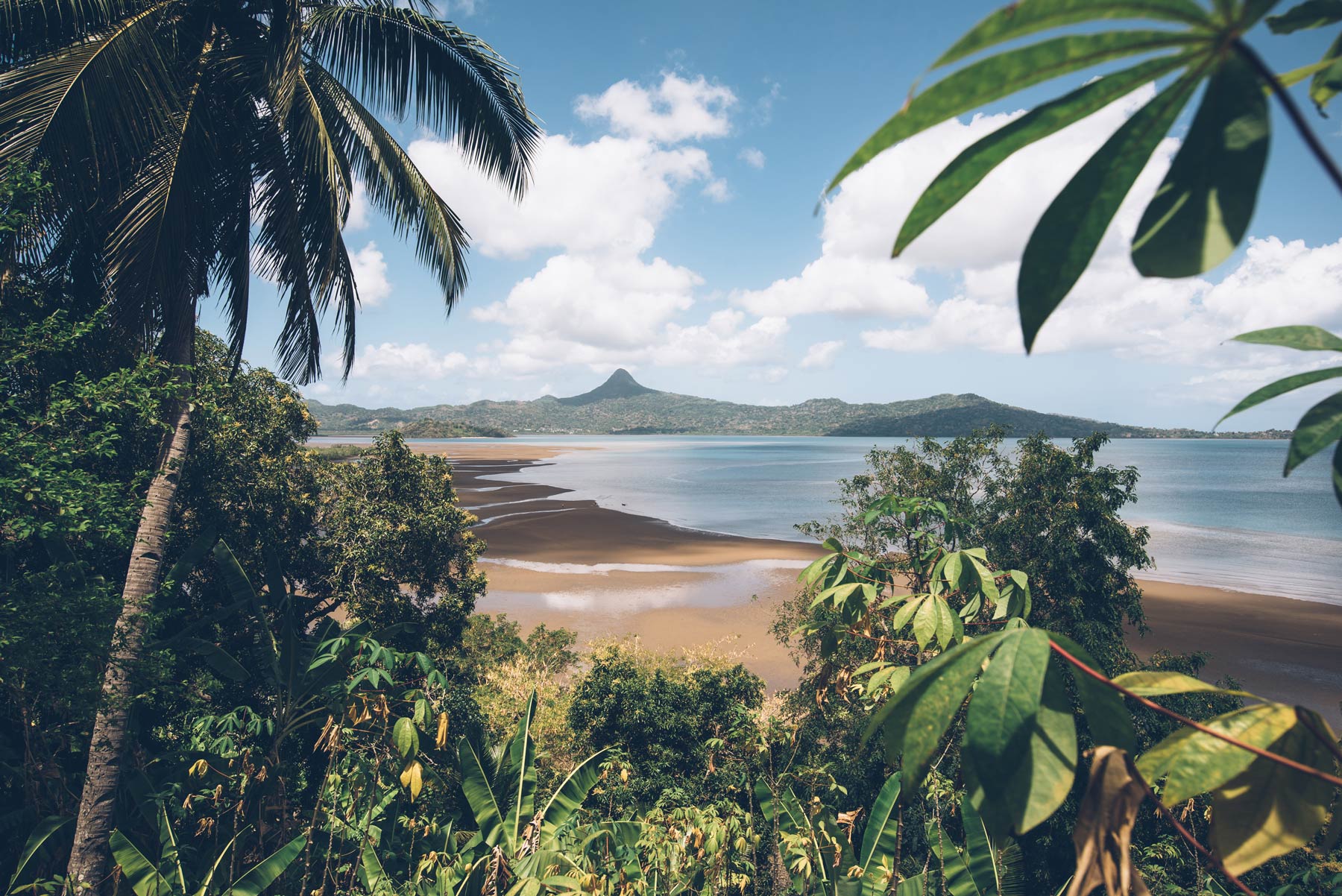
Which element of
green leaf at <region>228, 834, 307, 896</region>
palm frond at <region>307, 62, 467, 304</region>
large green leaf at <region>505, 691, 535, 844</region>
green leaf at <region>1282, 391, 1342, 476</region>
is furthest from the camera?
palm frond at <region>307, 62, 467, 304</region>

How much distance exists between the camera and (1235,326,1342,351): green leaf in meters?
0.70

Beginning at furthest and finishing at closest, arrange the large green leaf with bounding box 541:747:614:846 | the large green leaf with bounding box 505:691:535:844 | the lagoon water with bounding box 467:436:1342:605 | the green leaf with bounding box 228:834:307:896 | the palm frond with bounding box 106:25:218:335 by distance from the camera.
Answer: the lagoon water with bounding box 467:436:1342:605, the palm frond with bounding box 106:25:218:335, the large green leaf with bounding box 541:747:614:846, the large green leaf with bounding box 505:691:535:844, the green leaf with bounding box 228:834:307:896

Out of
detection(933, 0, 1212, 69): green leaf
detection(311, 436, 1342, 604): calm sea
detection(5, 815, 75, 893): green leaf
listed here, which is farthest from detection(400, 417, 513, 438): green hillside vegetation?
detection(933, 0, 1212, 69): green leaf

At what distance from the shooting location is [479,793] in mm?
4199

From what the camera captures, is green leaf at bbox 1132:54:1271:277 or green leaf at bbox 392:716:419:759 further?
green leaf at bbox 392:716:419:759

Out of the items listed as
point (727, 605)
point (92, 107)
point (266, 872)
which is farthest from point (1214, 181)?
point (727, 605)

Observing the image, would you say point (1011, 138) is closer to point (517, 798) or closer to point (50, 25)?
point (517, 798)

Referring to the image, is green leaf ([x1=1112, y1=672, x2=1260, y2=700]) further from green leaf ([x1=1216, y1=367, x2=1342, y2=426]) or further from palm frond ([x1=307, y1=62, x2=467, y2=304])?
palm frond ([x1=307, y1=62, x2=467, y2=304])

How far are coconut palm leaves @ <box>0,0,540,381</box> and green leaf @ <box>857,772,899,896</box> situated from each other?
6.31m

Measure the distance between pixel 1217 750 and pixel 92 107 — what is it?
621 centimetres

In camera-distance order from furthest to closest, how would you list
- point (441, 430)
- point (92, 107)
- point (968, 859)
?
1. point (441, 430)
2. point (92, 107)
3. point (968, 859)

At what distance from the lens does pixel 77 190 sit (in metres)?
4.23

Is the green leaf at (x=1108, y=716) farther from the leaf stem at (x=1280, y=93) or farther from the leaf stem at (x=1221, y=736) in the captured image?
the leaf stem at (x=1280, y=93)

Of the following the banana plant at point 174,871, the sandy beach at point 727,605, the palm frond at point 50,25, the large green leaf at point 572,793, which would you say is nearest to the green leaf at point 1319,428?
the large green leaf at point 572,793
